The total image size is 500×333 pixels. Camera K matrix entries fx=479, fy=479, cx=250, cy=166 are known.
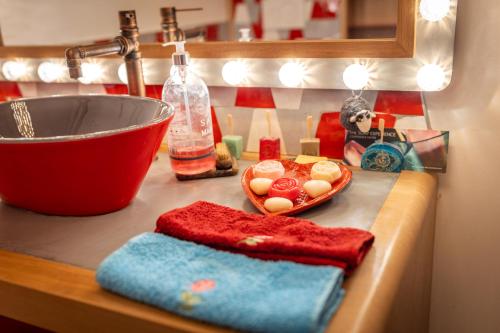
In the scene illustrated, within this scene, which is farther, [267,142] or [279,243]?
[267,142]

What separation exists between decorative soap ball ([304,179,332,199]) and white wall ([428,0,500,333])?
0.89 feet

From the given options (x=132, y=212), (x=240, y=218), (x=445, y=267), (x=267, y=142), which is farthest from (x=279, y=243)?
(x=445, y=267)

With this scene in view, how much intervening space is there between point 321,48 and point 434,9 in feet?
0.69

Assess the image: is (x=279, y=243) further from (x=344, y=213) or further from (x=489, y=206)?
(x=489, y=206)

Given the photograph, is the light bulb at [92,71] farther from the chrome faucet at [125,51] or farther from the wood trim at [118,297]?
the wood trim at [118,297]

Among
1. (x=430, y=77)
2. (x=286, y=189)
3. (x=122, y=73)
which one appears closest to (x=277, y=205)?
(x=286, y=189)

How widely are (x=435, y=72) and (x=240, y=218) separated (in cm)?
44

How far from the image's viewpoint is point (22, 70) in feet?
4.26

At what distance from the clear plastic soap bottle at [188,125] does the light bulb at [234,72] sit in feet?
0.28

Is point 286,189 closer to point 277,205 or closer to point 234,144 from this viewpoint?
point 277,205

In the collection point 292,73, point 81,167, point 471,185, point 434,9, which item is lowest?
point 471,185

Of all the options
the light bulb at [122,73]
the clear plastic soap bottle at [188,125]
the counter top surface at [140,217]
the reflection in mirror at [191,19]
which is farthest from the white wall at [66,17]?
the counter top surface at [140,217]

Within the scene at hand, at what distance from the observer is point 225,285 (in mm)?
532

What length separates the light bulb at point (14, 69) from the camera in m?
1.30
